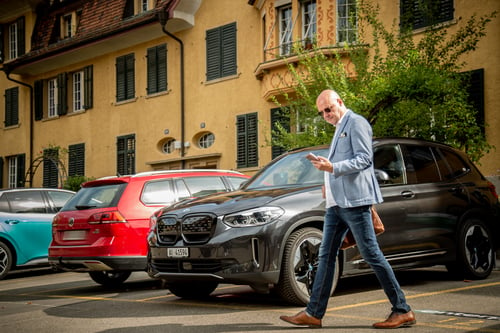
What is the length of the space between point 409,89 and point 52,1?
73.2 ft

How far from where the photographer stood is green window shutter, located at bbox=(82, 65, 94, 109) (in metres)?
29.6

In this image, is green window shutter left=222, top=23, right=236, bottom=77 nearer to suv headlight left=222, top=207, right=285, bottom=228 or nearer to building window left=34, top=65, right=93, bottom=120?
building window left=34, top=65, right=93, bottom=120

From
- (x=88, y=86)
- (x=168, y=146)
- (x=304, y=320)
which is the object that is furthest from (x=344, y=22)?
(x=304, y=320)

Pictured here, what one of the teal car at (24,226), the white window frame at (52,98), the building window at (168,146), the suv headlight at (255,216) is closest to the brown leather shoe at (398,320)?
the suv headlight at (255,216)

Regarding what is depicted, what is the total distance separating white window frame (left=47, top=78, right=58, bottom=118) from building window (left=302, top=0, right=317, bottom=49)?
13667 mm

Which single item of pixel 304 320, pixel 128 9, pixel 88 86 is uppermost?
pixel 128 9

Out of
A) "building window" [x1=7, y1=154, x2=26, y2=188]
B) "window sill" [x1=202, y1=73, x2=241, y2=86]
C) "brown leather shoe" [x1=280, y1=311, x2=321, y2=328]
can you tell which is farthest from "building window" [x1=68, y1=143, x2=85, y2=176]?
"brown leather shoe" [x1=280, y1=311, x2=321, y2=328]

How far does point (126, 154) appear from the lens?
2806cm

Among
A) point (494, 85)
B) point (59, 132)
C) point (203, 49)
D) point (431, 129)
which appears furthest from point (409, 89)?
point (59, 132)

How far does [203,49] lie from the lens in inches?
991

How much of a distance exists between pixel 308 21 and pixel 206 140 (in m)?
5.95

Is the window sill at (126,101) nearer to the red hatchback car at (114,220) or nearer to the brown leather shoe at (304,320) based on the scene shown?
the red hatchback car at (114,220)

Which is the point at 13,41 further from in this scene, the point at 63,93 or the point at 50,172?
the point at 50,172

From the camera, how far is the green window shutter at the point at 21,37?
3297 centimetres
